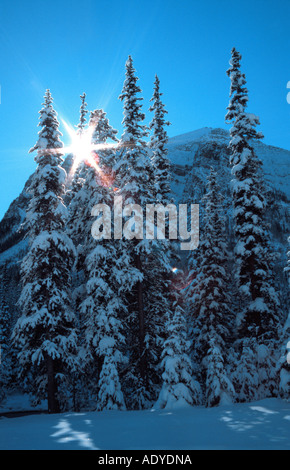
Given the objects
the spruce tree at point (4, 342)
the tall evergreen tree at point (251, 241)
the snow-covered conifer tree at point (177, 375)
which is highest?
the tall evergreen tree at point (251, 241)

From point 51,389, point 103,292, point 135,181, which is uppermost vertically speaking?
point 135,181

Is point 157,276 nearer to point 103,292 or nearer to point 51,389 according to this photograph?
point 103,292

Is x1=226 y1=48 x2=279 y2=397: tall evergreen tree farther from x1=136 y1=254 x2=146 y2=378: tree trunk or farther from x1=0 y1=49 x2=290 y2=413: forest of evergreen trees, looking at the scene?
x1=136 y1=254 x2=146 y2=378: tree trunk

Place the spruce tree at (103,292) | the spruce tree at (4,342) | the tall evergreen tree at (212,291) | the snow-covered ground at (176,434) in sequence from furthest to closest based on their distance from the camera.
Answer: the spruce tree at (4,342) < the tall evergreen tree at (212,291) < the spruce tree at (103,292) < the snow-covered ground at (176,434)

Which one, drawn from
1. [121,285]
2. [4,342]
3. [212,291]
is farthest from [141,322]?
[4,342]

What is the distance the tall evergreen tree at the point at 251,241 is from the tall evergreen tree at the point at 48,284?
380 inches

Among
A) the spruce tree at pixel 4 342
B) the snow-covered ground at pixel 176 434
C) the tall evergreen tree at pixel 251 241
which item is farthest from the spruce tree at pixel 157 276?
the spruce tree at pixel 4 342

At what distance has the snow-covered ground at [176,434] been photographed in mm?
6363

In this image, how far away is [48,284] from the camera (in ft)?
57.0

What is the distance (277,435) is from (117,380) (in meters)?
11.2

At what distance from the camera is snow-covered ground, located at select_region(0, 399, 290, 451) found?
6.36m

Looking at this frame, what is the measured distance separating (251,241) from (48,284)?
1157 centimetres

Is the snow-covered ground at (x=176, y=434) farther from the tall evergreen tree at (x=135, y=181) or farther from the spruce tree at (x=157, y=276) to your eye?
the tall evergreen tree at (x=135, y=181)
